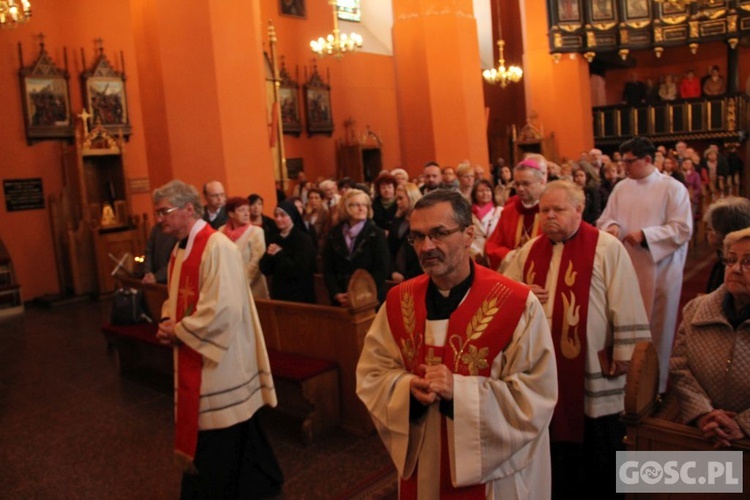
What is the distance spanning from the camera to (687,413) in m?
2.57

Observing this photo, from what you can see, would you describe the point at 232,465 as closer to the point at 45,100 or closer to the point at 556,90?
the point at 45,100

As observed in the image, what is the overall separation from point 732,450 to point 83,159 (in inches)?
459

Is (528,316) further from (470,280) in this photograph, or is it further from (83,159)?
(83,159)

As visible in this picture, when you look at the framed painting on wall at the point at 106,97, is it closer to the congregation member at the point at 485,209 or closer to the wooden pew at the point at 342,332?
the wooden pew at the point at 342,332

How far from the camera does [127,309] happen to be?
6.81 metres

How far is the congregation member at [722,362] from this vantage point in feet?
8.09

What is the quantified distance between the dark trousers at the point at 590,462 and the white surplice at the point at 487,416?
108 centimetres

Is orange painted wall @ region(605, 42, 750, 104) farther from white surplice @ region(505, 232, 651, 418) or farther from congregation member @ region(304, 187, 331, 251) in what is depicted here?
white surplice @ region(505, 232, 651, 418)

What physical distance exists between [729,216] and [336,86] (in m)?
14.3

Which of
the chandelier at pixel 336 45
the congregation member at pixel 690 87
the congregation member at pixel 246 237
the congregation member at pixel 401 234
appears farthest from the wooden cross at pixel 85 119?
the congregation member at pixel 690 87

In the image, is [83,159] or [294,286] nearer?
[294,286]

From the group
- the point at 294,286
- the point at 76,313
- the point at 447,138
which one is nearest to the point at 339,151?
the point at 447,138

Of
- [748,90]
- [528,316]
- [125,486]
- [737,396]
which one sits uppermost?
[748,90]

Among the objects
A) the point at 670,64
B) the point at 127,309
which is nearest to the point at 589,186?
the point at 127,309
